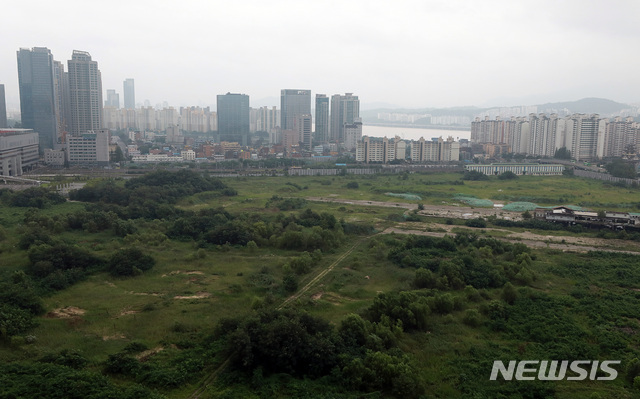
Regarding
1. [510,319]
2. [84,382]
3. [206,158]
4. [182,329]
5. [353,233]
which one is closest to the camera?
[84,382]

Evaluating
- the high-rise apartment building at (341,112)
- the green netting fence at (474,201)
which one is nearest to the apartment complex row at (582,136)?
the high-rise apartment building at (341,112)

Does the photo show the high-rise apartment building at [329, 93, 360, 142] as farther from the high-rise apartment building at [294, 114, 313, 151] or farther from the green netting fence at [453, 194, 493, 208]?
the green netting fence at [453, 194, 493, 208]

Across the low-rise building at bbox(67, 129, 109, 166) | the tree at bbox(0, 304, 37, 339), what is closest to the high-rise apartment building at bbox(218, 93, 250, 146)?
the low-rise building at bbox(67, 129, 109, 166)

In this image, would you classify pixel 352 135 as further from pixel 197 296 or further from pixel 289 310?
pixel 289 310

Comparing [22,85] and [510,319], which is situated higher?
[22,85]

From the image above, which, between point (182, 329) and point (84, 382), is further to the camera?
point (182, 329)

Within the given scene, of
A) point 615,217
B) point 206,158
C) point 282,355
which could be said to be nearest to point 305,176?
point 206,158

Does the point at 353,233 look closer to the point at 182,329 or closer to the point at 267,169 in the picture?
the point at 182,329

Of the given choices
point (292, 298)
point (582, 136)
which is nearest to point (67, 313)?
point (292, 298)
